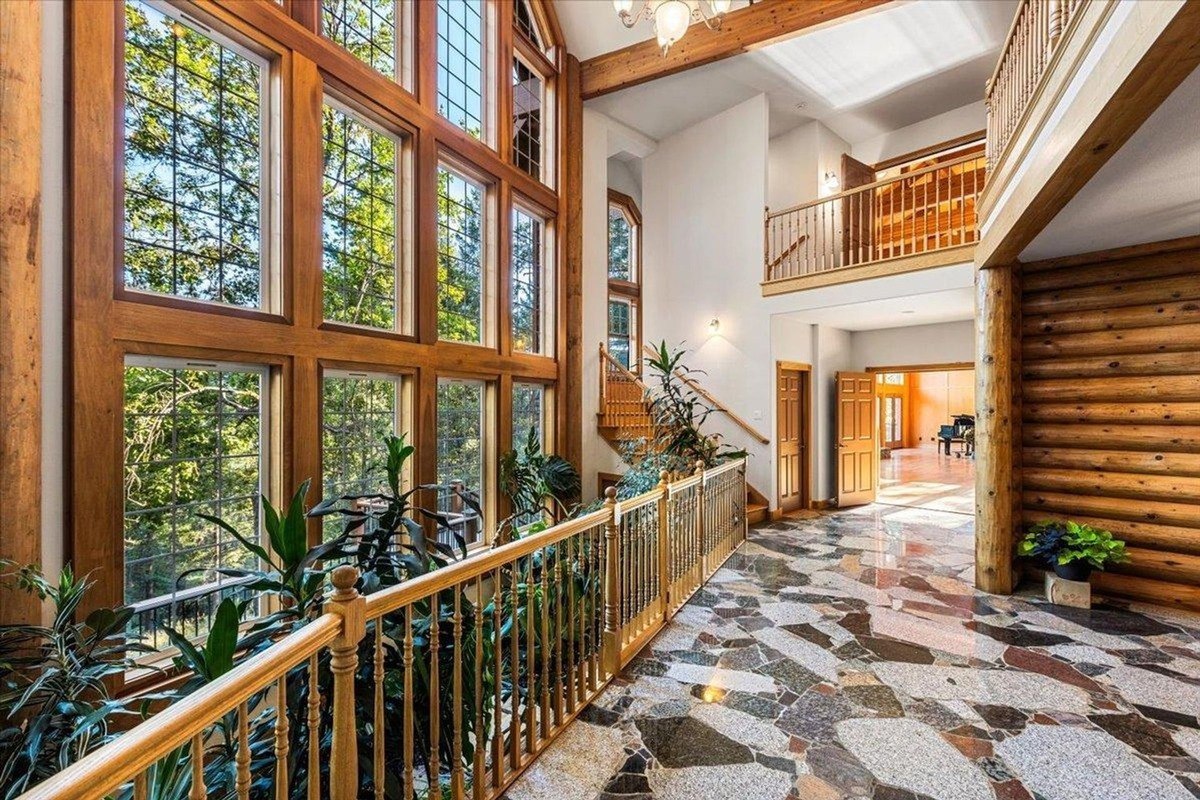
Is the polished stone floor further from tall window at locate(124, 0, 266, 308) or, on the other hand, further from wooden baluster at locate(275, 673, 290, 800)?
tall window at locate(124, 0, 266, 308)

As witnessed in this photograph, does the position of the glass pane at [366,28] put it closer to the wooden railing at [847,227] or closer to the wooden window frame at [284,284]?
the wooden window frame at [284,284]

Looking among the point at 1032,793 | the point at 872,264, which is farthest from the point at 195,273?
the point at 872,264

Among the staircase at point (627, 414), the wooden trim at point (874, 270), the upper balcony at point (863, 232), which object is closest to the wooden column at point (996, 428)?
the wooden trim at point (874, 270)

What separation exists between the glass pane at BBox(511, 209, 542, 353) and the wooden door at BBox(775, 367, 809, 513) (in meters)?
3.13

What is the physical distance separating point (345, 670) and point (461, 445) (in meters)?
3.89

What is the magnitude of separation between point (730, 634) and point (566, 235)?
4.80m

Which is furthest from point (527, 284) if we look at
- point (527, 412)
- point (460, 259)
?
point (527, 412)

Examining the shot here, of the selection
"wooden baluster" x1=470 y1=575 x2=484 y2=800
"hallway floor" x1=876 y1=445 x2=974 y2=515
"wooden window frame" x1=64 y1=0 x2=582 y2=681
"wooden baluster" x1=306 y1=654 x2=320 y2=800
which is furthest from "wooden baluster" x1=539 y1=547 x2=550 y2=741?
"hallway floor" x1=876 y1=445 x2=974 y2=515

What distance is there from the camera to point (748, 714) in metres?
2.48

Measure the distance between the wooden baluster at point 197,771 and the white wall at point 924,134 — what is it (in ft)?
30.2

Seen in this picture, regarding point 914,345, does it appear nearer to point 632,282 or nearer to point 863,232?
point 863,232

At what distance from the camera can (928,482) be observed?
30.8 feet

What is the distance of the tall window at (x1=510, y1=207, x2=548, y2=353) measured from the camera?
588 cm

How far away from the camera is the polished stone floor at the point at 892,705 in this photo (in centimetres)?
204
